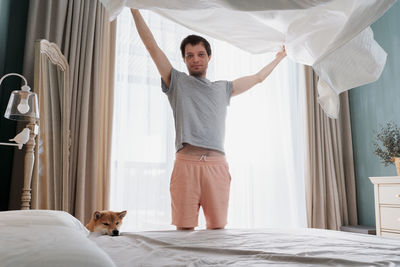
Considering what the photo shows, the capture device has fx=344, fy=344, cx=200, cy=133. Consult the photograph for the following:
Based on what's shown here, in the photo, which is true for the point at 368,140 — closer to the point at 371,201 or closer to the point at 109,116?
the point at 371,201

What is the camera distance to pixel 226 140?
3.33 m

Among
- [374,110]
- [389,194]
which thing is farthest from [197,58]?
[374,110]

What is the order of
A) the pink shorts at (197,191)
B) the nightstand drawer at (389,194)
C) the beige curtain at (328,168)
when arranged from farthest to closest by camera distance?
1. the beige curtain at (328,168)
2. the nightstand drawer at (389,194)
3. the pink shorts at (197,191)

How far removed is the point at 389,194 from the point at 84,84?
248 centimetres

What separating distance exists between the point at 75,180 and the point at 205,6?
6.87 ft

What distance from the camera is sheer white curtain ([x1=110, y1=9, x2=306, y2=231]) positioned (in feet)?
9.67

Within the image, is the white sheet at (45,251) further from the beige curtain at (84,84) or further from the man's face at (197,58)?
the beige curtain at (84,84)

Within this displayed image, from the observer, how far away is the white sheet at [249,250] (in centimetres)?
78

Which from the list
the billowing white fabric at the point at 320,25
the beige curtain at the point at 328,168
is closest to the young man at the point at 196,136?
the billowing white fabric at the point at 320,25

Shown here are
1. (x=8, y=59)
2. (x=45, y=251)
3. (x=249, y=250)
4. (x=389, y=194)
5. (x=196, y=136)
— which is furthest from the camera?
(x=8, y=59)

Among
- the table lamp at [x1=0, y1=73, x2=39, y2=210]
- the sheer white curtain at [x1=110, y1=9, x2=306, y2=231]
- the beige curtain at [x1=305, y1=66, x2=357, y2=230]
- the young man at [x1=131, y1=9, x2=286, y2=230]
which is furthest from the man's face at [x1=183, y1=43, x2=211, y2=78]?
the beige curtain at [x1=305, y1=66, x2=357, y2=230]

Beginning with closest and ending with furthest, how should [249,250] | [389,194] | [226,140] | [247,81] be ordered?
[249,250] < [247,81] < [389,194] < [226,140]

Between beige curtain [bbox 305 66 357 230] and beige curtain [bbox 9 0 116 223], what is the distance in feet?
6.62

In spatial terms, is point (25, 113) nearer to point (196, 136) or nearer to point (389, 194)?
point (196, 136)
